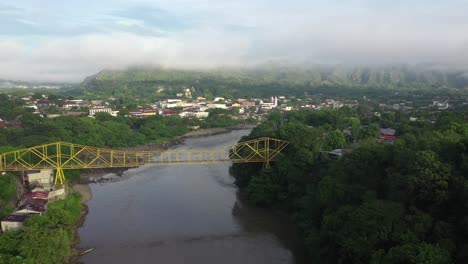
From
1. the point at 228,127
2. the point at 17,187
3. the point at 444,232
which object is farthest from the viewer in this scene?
the point at 228,127

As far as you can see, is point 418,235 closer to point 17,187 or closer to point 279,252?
point 279,252

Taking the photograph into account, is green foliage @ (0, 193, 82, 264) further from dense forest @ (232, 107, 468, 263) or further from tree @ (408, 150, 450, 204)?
tree @ (408, 150, 450, 204)

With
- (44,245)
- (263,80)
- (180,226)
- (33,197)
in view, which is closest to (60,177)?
(33,197)

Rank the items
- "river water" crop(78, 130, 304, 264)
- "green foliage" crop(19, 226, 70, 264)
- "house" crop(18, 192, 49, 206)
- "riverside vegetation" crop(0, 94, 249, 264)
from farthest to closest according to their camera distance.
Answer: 1. "house" crop(18, 192, 49, 206)
2. "river water" crop(78, 130, 304, 264)
3. "riverside vegetation" crop(0, 94, 249, 264)
4. "green foliage" crop(19, 226, 70, 264)

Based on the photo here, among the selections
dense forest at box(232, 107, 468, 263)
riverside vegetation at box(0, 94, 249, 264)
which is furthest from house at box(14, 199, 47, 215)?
dense forest at box(232, 107, 468, 263)

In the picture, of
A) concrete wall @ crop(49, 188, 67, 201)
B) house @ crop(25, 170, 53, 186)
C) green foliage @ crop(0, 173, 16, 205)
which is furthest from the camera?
house @ crop(25, 170, 53, 186)

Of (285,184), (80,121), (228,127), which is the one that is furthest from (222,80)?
(285,184)

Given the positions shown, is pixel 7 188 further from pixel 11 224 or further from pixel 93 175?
pixel 93 175
